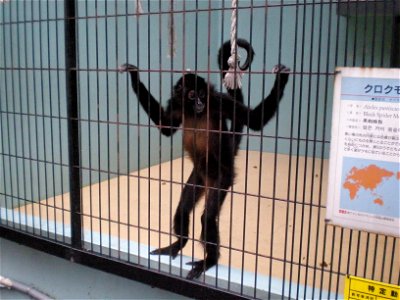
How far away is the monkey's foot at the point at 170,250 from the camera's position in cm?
226

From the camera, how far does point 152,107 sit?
2395 mm

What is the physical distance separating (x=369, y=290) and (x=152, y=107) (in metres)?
1.37

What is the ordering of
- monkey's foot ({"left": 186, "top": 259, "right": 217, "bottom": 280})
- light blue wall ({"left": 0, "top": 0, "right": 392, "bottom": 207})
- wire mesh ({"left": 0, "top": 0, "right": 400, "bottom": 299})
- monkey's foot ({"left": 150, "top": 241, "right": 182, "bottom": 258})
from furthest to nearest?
light blue wall ({"left": 0, "top": 0, "right": 392, "bottom": 207}), monkey's foot ({"left": 150, "top": 241, "right": 182, "bottom": 258}), monkey's foot ({"left": 186, "top": 259, "right": 217, "bottom": 280}), wire mesh ({"left": 0, "top": 0, "right": 400, "bottom": 299})

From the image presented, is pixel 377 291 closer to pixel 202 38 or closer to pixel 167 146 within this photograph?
pixel 167 146

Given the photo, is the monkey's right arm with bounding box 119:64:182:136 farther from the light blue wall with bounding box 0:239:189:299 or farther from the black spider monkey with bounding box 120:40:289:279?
the light blue wall with bounding box 0:239:189:299

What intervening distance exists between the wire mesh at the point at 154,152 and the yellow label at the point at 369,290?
0.08 m

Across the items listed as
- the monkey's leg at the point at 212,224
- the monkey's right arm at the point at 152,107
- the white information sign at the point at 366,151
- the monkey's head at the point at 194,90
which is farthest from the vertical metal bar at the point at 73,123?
the white information sign at the point at 366,151

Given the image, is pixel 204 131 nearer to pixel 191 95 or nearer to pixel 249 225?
pixel 191 95

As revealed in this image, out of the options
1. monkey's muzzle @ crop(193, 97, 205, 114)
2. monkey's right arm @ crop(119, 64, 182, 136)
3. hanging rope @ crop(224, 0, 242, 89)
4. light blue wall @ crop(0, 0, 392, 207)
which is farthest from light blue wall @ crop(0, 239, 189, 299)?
hanging rope @ crop(224, 0, 242, 89)

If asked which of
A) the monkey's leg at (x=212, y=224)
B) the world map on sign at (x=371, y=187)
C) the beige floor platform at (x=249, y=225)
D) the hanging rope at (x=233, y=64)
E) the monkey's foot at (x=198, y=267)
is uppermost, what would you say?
the hanging rope at (x=233, y=64)

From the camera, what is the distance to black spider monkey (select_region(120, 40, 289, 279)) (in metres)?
2.14

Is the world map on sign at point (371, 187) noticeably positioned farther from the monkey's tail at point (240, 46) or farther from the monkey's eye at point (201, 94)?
the monkey's eye at point (201, 94)

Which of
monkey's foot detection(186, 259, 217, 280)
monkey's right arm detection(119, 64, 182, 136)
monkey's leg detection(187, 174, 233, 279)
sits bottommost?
monkey's foot detection(186, 259, 217, 280)

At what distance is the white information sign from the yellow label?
0.19 metres
